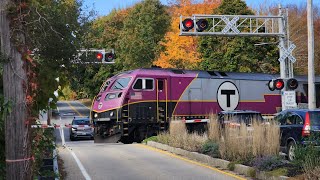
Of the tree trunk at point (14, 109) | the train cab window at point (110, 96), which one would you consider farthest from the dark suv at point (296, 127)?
the train cab window at point (110, 96)

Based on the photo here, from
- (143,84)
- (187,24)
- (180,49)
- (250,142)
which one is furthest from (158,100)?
(180,49)

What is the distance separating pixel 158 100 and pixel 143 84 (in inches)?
45.4

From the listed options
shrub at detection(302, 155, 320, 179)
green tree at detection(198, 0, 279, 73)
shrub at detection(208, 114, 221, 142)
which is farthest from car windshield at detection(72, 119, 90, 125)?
shrub at detection(302, 155, 320, 179)

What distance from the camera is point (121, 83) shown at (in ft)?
74.8

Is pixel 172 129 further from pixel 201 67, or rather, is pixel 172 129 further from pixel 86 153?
pixel 201 67

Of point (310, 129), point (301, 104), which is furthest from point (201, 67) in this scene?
point (310, 129)

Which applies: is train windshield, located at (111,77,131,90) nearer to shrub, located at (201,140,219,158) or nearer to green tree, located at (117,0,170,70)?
shrub, located at (201,140,219,158)

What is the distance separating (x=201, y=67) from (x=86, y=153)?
25.9m

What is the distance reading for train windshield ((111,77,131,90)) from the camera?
73.7 ft

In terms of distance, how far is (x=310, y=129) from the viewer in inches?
510

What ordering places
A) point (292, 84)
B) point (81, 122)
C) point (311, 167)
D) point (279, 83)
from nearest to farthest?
point (311, 167) → point (279, 83) → point (292, 84) → point (81, 122)

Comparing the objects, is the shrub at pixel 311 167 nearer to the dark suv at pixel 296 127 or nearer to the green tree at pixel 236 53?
the dark suv at pixel 296 127

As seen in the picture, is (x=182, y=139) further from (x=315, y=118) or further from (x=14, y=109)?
(x=14, y=109)

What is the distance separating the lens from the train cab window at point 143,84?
22.3m
